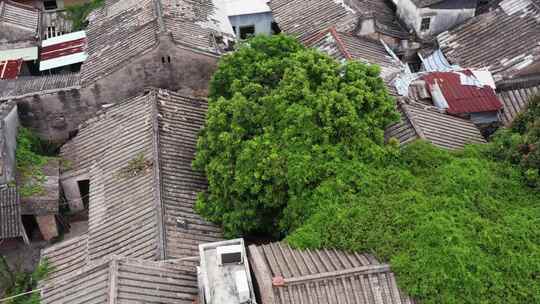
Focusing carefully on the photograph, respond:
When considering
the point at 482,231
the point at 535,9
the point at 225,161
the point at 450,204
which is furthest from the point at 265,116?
the point at 535,9

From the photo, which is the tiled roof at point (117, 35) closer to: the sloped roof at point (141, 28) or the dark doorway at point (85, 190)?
the sloped roof at point (141, 28)

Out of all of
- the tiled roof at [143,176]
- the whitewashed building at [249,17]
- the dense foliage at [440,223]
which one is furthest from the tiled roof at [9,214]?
the whitewashed building at [249,17]

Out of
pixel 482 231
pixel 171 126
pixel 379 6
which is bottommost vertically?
pixel 482 231

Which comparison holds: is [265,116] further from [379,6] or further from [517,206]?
[379,6]

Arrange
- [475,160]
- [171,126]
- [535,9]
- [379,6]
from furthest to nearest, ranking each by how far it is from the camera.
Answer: [379,6] < [535,9] < [171,126] < [475,160]

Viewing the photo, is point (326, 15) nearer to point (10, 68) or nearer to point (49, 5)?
point (10, 68)

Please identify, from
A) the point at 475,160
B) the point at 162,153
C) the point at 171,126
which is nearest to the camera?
the point at 475,160

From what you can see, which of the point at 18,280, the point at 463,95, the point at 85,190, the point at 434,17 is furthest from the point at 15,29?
the point at 463,95
